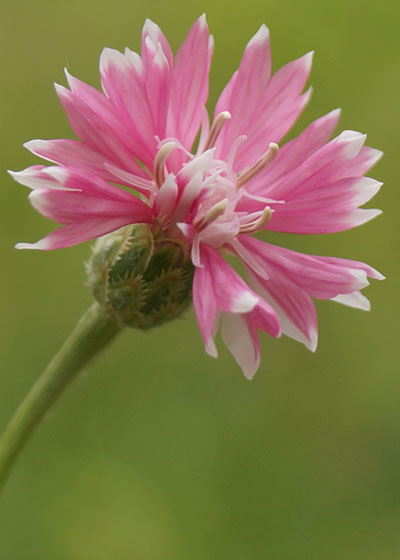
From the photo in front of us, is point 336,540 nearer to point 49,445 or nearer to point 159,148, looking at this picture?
point 49,445

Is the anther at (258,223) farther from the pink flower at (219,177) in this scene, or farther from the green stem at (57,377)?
the green stem at (57,377)

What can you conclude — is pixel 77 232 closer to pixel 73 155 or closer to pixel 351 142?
pixel 73 155

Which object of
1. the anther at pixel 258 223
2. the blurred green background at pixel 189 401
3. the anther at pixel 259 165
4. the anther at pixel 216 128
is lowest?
the blurred green background at pixel 189 401

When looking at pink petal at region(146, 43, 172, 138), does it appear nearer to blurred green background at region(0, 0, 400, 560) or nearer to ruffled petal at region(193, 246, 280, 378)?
ruffled petal at region(193, 246, 280, 378)

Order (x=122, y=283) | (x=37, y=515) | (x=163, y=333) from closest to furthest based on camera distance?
1. (x=122, y=283)
2. (x=37, y=515)
3. (x=163, y=333)

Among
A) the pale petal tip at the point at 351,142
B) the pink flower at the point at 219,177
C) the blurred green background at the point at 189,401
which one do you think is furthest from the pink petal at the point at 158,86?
the blurred green background at the point at 189,401

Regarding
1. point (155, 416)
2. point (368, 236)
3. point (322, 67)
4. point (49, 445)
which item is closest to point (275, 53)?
point (322, 67)

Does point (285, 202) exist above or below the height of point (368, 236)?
above
